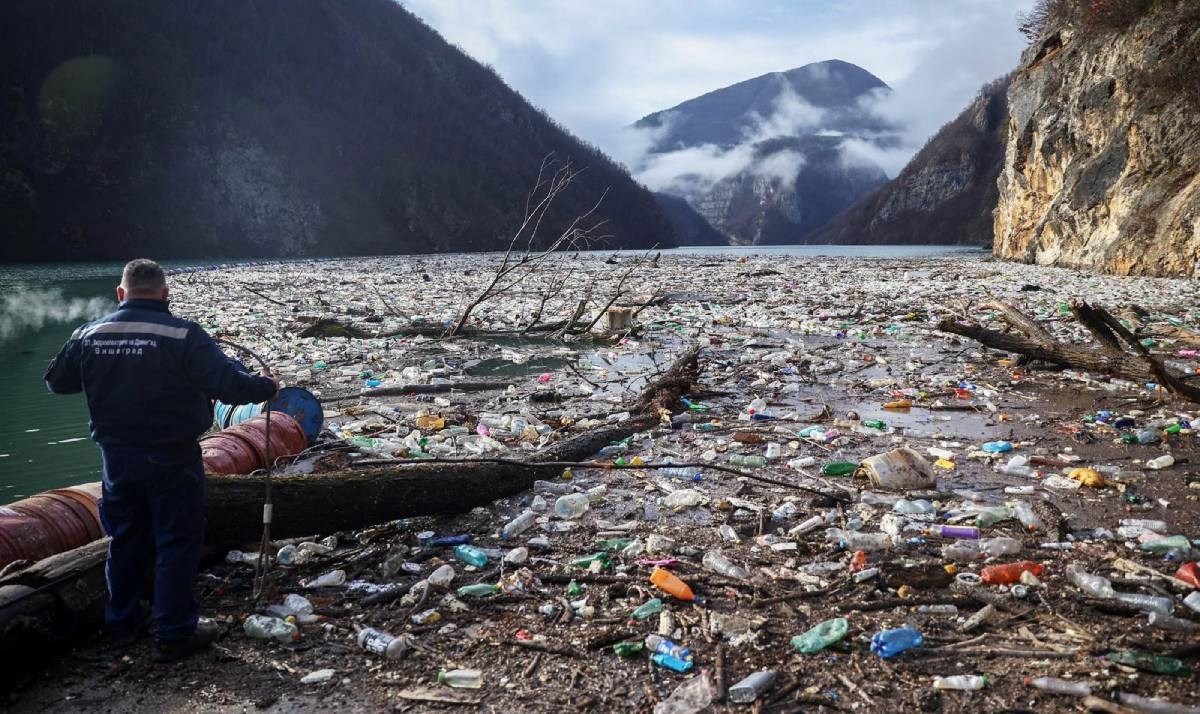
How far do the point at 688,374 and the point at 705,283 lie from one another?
14.6 metres

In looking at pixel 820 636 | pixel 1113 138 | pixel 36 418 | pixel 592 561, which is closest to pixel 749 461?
pixel 592 561

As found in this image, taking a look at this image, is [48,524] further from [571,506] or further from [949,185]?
[949,185]

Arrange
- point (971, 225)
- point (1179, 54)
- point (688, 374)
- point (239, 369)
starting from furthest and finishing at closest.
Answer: point (971, 225), point (1179, 54), point (688, 374), point (239, 369)

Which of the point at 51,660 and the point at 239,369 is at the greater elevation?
the point at 239,369

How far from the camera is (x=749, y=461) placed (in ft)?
16.3

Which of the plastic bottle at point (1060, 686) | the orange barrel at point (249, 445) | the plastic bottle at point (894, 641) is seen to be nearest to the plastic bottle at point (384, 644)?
the plastic bottle at point (894, 641)

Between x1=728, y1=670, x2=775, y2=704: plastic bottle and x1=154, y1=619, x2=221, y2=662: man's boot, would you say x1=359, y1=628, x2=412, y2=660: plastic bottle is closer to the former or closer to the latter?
x1=154, y1=619, x2=221, y2=662: man's boot

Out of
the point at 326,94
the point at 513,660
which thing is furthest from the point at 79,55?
the point at 513,660

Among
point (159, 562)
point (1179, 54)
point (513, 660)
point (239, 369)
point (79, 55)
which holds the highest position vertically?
point (79, 55)

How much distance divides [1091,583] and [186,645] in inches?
143

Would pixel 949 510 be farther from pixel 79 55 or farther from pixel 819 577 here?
pixel 79 55

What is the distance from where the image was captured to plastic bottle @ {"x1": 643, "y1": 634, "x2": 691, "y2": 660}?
2.59 meters

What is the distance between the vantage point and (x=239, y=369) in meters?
2.91

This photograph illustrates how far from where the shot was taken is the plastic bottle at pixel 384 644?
272 centimetres
